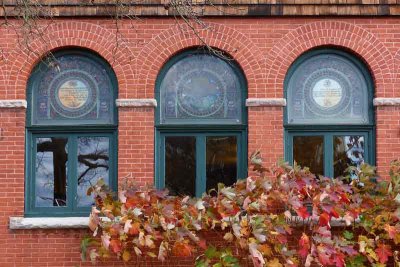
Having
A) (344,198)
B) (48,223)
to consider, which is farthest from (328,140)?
(48,223)

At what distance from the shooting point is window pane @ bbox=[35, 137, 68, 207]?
1084 cm

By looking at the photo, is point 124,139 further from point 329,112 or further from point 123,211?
Result: point 329,112

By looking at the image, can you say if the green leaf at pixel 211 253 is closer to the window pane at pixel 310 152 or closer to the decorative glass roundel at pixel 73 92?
the window pane at pixel 310 152

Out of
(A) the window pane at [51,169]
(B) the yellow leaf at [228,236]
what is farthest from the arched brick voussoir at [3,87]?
(B) the yellow leaf at [228,236]

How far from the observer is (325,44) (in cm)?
1073

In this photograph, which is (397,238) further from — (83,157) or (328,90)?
(83,157)

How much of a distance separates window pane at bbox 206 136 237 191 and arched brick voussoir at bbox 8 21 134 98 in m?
1.67

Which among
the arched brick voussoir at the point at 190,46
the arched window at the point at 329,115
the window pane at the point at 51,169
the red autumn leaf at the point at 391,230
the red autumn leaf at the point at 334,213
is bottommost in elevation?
the red autumn leaf at the point at 391,230

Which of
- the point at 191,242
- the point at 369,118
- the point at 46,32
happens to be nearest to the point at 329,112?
the point at 369,118

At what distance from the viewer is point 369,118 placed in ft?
35.4

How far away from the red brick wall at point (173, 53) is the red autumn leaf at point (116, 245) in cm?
127

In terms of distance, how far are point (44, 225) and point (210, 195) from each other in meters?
2.59

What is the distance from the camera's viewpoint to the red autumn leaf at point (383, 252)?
31.8 feet

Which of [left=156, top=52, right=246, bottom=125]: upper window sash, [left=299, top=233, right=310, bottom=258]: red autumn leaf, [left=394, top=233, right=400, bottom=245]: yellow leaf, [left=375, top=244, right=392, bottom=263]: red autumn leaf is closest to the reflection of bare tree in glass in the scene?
[left=156, top=52, right=246, bottom=125]: upper window sash
